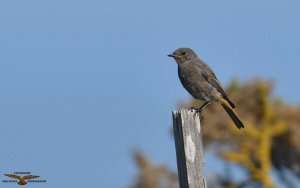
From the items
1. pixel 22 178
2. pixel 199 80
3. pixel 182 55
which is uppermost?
pixel 182 55

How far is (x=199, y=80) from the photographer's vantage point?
1292 cm

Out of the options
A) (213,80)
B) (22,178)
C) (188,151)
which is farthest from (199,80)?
(22,178)

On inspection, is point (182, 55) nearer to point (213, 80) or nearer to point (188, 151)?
point (213, 80)

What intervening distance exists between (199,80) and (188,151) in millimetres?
5528

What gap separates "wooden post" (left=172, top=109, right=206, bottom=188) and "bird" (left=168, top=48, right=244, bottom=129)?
517 centimetres

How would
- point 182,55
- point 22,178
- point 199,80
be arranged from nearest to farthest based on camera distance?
point 22,178, point 199,80, point 182,55

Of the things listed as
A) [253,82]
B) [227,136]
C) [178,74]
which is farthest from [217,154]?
[178,74]

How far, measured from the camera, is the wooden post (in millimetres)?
7383

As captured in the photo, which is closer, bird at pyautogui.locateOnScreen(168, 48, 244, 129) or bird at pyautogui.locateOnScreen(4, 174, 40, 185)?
bird at pyautogui.locateOnScreen(4, 174, 40, 185)

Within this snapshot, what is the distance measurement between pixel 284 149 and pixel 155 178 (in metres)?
5.51

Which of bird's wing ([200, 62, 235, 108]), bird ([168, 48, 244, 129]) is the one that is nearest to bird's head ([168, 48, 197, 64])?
bird ([168, 48, 244, 129])

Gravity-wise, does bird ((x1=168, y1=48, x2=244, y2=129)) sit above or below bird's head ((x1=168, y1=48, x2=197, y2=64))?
below

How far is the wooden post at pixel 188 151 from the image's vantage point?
738 cm

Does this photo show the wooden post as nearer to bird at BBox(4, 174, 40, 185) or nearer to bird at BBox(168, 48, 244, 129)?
bird at BBox(4, 174, 40, 185)
